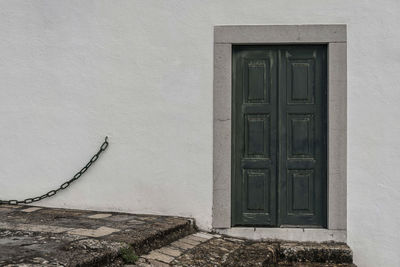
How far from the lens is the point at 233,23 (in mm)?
4781

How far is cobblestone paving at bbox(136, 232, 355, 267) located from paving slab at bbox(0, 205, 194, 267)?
143 millimetres

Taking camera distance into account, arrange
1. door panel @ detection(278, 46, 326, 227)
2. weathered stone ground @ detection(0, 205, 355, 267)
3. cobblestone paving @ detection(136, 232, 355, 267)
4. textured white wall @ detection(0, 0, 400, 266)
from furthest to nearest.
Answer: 1. door panel @ detection(278, 46, 326, 227)
2. textured white wall @ detection(0, 0, 400, 266)
3. cobblestone paving @ detection(136, 232, 355, 267)
4. weathered stone ground @ detection(0, 205, 355, 267)

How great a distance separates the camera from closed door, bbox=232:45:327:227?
4801 mm

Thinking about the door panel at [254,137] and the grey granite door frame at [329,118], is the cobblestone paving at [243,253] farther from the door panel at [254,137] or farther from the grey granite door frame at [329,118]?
the door panel at [254,137]

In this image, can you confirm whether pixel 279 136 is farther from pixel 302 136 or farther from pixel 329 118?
pixel 329 118

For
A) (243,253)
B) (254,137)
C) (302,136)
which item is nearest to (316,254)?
(243,253)

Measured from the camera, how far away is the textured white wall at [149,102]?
15.2ft

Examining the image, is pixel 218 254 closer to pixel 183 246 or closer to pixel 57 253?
pixel 183 246

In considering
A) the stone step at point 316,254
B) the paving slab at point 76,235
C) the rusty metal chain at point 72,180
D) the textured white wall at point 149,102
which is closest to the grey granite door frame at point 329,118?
the textured white wall at point 149,102

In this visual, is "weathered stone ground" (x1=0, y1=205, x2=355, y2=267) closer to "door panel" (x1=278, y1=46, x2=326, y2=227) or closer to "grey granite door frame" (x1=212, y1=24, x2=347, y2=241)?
"grey granite door frame" (x1=212, y1=24, x2=347, y2=241)

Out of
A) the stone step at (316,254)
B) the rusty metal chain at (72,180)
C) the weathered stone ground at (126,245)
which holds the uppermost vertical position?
the rusty metal chain at (72,180)

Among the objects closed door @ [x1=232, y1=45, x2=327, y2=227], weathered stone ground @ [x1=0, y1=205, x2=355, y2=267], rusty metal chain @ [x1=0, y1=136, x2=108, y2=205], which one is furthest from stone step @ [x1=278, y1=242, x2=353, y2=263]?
rusty metal chain @ [x1=0, y1=136, x2=108, y2=205]

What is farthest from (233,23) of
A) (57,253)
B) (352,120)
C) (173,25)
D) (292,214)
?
(57,253)

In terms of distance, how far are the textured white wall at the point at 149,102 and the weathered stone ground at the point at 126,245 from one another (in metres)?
0.30
